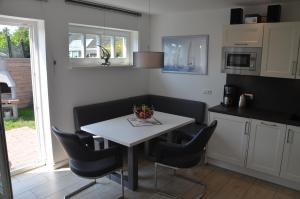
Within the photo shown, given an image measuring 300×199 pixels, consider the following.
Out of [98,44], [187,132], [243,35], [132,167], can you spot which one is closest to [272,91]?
[243,35]

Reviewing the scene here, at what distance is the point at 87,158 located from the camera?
2.37 m

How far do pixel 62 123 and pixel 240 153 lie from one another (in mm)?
2513

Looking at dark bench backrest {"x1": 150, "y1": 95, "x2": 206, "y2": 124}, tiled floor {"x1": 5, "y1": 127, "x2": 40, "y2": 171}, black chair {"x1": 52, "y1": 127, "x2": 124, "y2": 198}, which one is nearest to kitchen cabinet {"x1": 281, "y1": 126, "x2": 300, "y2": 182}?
dark bench backrest {"x1": 150, "y1": 95, "x2": 206, "y2": 124}

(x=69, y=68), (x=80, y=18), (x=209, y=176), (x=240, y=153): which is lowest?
(x=209, y=176)

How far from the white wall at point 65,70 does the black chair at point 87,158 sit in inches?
40.1

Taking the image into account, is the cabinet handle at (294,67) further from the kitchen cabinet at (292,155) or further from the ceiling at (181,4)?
the ceiling at (181,4)

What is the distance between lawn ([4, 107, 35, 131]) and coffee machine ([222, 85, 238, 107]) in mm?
2790

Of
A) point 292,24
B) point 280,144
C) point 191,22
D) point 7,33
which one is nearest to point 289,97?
point 280,144

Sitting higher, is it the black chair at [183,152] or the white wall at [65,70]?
the white wall at [65,70]

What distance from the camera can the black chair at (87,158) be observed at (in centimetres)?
228

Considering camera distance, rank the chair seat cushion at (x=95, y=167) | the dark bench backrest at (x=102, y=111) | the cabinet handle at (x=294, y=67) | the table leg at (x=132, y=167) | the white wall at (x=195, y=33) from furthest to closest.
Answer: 1. the white wall at (x=195, y=33)
2. the dark bench backrest at (x=102, y=111)
3. the cabinet handle at (x=294, y=67)
4. the table leg at (x=132, y=167)
5. the chair seat cushion at (x=95, y=167)

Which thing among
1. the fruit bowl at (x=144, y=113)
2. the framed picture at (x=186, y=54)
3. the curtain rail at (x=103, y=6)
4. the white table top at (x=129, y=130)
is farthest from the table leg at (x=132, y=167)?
the curtain rail at (x=103, y=6)

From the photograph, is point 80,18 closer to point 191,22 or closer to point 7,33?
point 7,33

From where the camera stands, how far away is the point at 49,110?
3225 mm
